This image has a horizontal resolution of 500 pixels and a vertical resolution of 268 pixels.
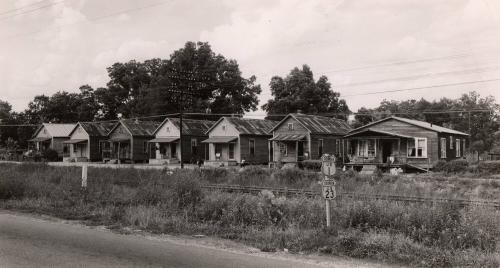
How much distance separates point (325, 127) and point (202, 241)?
35910 mm

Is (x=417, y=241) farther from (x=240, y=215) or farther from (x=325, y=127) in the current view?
(x=325, y=127)

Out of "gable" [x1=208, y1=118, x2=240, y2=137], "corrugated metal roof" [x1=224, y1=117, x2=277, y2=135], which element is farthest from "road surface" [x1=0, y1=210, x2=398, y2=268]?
"corrugated metal roof" [x1=224, y1=117, x2=277, y2=135]

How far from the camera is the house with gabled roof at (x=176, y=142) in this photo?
51.9 meters

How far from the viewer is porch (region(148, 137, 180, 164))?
2035 inches

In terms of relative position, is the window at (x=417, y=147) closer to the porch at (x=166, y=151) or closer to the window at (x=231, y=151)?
the window at (x=231, y=151)

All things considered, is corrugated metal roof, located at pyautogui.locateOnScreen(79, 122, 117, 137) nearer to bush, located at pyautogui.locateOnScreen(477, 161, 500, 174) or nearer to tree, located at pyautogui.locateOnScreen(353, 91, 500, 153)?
tree, located at pyautogui.locateOnScreen(353, 91, 500, 153)

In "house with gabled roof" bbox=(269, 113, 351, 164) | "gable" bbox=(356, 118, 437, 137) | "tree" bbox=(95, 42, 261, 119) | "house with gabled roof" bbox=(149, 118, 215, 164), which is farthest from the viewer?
"tree" bbox=(95, 42, 261, 119)

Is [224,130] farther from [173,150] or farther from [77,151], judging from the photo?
[77,151]

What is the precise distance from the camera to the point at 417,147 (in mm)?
36406

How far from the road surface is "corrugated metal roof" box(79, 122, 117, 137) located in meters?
51.4

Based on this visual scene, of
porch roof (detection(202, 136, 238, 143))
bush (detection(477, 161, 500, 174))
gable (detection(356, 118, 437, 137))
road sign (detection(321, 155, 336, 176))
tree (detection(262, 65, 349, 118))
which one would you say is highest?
tree (detection(262, 65, 349, 118))

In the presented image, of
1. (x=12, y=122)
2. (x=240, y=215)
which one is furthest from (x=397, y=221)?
(x=12, y=122)

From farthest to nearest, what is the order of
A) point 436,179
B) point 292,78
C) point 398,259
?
1. point 292,78
2. point 436,179
3. point 398,259

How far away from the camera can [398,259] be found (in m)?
8.40
